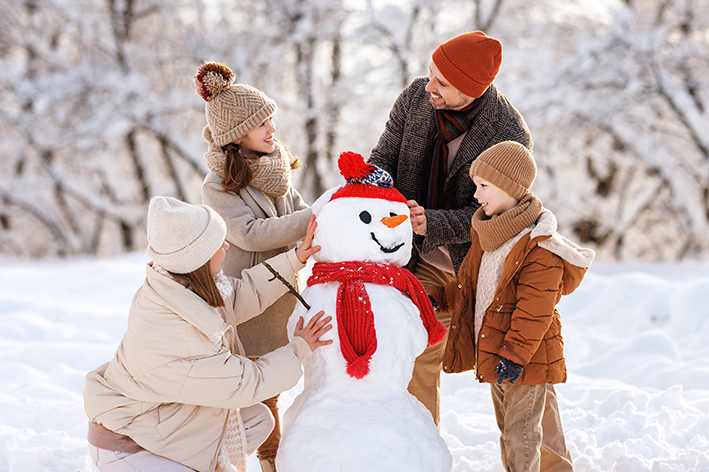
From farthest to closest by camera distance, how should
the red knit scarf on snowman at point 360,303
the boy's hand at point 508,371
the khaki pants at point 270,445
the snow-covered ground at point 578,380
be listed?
1. the snow-covered ground at point 578,380
2. the khaki pants at point 270,445
3. the boy's hand at point 508,371
4. the red knit scarf on snowman at point 360,303

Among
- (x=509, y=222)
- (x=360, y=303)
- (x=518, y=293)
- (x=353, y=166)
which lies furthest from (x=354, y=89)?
(x=360, y=303)

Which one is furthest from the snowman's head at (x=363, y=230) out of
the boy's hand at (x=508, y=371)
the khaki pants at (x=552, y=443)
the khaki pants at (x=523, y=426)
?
the khaki pants at (x=552, y=443)

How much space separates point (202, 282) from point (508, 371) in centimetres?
120

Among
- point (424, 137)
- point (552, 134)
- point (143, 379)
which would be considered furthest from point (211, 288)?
point (552, 134)

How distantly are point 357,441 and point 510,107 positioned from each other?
1695 mm

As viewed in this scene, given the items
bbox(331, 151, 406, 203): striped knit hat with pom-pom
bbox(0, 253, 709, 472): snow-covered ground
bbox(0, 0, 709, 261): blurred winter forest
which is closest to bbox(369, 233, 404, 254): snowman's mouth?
bbox(331, 151, 406, 203): striped knit hat with pom-pom

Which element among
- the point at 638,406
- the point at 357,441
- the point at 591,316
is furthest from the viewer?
the point at 591,316

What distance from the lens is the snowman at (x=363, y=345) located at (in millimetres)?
1949

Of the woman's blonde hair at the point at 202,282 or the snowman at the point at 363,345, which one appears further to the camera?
the woman's blonde hair at the point at 202,282

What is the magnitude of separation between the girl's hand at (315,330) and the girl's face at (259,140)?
2.84 feet

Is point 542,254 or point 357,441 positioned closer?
point 357,441

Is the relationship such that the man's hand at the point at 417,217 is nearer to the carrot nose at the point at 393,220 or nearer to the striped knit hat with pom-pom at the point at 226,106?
the carrot nose at the point at 393,220

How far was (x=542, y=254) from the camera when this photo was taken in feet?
7.25

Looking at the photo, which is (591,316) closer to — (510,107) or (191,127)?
(510,107)
